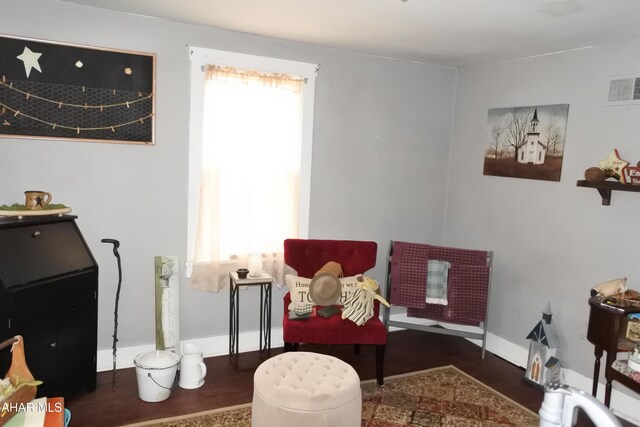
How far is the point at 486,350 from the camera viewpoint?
4133 millimetres

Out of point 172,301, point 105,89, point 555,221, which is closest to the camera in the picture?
point 105,89

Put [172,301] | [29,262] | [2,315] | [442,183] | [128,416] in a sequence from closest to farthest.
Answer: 1. [2,315]
2. [29,262]
3. [128,416]
4. [172,301]
5. [442,183]

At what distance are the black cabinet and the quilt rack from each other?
2.28m

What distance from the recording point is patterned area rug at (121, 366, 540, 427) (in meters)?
2.84

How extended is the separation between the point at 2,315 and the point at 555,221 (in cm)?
361

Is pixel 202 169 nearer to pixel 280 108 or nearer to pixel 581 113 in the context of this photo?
pixel 280 108

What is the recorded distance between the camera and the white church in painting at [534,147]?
145 inches

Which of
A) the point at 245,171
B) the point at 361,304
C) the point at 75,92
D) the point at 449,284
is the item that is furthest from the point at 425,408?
the point at 75,92

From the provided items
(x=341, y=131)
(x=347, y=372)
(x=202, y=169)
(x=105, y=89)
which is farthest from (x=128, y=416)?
(x=341, y=131)

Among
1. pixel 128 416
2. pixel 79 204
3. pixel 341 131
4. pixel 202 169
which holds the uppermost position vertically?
pixel 341 131

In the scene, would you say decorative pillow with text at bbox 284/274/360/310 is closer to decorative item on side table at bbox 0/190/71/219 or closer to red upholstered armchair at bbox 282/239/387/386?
red upholstered armchair at bbox 282/239/387/386

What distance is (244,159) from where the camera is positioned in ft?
11.9

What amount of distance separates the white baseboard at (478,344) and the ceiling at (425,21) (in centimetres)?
232

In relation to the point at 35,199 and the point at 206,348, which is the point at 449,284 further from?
the point at 35,199
